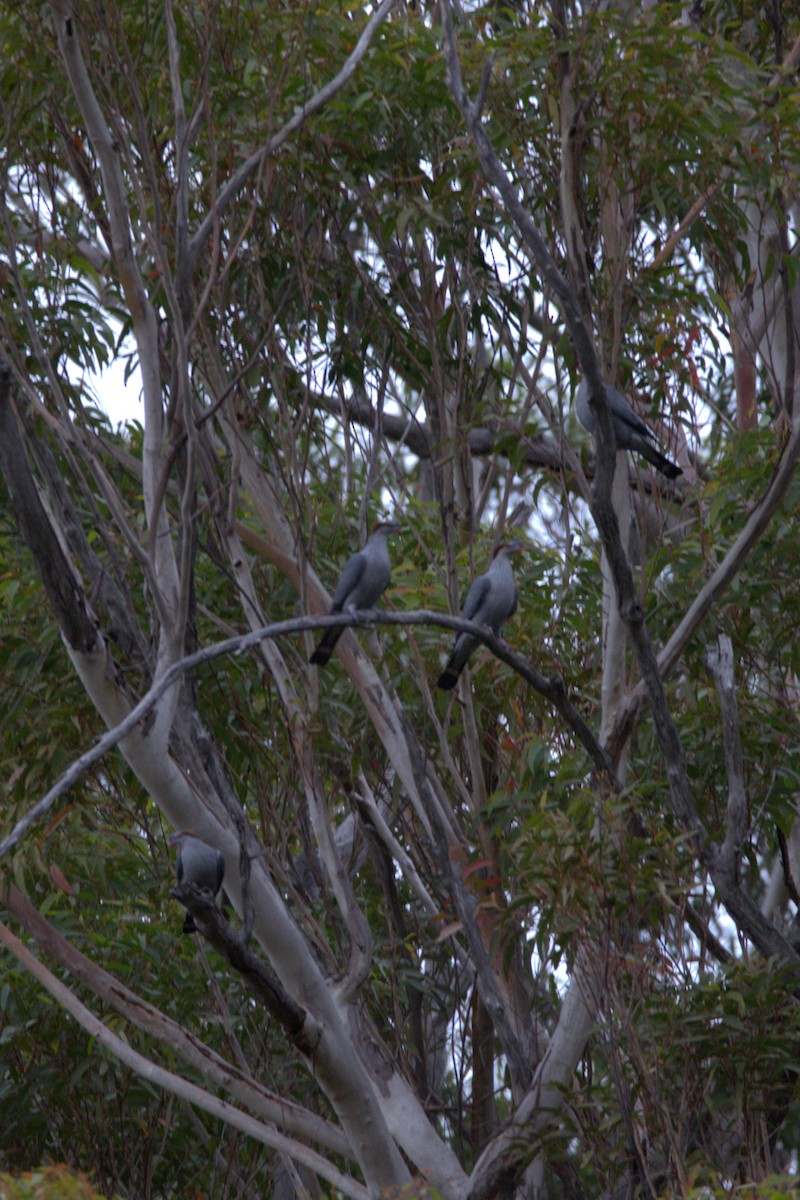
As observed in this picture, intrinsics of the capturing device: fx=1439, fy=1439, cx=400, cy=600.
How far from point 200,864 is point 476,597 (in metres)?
1.45

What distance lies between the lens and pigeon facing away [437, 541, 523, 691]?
554 centimetres

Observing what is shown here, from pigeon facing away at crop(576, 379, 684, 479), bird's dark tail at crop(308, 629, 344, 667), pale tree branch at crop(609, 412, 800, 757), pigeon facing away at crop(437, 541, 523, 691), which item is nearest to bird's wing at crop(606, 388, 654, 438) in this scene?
pigeon facing away at crop(576, 379, 684, 479)

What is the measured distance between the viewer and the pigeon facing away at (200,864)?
16.6ft

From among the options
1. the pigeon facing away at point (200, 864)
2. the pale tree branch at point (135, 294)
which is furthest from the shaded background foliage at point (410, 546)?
the pigeon facing away at point (200, 864)

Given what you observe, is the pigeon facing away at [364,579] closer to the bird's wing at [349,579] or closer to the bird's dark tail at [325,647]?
the bird's wing at [349,579]

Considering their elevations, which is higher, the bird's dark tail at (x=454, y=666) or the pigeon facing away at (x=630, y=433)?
the pigeon facing away at (x=630, y=433)

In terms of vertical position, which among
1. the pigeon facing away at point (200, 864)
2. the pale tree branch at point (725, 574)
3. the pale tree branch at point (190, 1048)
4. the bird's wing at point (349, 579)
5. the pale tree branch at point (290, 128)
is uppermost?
the pale tree branch at point (290, 128)

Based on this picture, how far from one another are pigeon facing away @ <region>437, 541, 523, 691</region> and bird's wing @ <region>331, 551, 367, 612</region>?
434 mm

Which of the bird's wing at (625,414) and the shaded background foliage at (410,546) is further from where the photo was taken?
the bird's wing at (625,414)

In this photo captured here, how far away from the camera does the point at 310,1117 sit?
5703 mm

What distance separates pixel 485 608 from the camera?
5.55m

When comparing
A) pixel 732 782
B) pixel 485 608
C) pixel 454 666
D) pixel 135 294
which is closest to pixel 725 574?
pixel 732 782

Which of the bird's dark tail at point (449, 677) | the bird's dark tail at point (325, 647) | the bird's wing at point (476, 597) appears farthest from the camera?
the bird's dark tail at point (449, 677)

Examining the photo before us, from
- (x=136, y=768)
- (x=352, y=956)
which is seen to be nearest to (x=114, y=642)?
(x=136, y=768)
